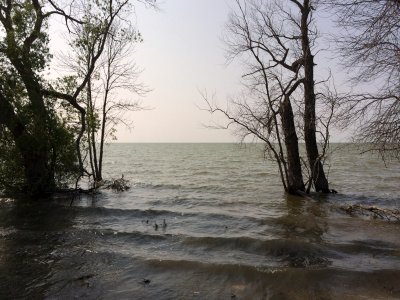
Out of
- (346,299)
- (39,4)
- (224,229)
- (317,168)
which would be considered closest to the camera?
(346,299)

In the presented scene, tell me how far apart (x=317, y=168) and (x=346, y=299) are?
40.4 feet

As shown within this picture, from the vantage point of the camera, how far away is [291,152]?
1855 cm

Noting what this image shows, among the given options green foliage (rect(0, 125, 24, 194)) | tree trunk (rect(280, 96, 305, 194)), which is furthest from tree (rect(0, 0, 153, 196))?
tree trunk (rect(280, 96, 305, 194))

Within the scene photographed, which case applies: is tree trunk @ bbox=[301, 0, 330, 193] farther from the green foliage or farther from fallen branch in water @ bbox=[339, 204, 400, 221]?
the green foliage

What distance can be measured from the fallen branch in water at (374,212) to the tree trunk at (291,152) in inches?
140

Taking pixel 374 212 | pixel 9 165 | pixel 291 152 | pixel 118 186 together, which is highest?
pixel 291 152

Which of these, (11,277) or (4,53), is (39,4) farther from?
(11,277)

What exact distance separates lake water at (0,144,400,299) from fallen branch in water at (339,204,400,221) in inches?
18.0

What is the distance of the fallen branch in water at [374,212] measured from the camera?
44.5 ft

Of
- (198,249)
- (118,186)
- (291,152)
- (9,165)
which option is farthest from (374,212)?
(9,165)

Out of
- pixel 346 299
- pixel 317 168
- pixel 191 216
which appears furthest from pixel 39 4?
pixel 346 299

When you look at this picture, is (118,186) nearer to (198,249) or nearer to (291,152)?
(291,152)

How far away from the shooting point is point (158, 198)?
1884 cm

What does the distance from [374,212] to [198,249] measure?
25.8 feet
